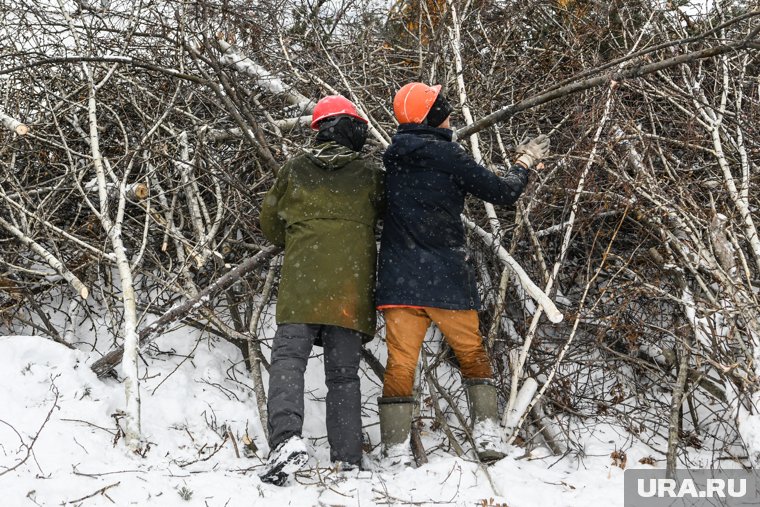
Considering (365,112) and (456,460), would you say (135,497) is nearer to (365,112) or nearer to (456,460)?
(456,460)

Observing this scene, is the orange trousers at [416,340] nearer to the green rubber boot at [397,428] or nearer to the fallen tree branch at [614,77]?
the green rubber boot at [397,428]

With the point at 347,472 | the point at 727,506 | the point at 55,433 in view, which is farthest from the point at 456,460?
the point at 55,433

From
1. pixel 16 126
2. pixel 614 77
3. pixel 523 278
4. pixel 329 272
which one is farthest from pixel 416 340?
pixel 16 126

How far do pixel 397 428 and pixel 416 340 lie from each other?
1.50 feet

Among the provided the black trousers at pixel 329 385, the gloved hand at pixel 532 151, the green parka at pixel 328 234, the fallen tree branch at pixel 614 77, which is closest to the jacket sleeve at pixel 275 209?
the green parka at pixel 328 234

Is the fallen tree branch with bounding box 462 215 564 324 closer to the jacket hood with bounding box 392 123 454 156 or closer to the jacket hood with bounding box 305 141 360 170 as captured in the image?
the jacket hood with bounding box 392 123 454 156

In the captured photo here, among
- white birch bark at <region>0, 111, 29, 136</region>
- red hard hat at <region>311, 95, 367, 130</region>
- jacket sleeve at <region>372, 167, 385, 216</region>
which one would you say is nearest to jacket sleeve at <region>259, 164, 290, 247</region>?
red hard hat at <region>311, 95, 367, 130</region>

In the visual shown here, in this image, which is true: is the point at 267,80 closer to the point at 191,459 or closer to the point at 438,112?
the point at 438,112

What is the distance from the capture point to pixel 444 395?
4.06 m

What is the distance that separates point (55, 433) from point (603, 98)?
3.45 meters

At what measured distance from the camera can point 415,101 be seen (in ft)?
11.7

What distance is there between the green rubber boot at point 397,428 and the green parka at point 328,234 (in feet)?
1.34

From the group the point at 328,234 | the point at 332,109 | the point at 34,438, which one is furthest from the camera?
the point at 332,109

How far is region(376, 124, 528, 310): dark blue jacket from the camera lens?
11.6ft
